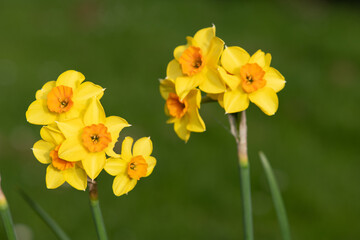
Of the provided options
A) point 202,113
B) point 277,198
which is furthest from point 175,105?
point 202,113

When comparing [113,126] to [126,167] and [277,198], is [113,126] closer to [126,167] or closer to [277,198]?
[126,167]

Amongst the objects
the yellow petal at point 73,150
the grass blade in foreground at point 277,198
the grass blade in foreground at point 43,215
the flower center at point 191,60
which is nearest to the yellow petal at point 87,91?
the yellow petal at point 73,150

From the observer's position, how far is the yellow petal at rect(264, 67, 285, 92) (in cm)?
114

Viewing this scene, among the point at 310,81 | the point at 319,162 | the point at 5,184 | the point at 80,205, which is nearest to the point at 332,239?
the point at 319,162

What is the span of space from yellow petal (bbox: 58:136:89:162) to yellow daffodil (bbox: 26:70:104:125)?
6cm

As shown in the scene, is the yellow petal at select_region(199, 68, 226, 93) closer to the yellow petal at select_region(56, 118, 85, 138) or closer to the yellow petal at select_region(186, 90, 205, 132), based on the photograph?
the yellow petal at select_region(186, 90, 205, 132)

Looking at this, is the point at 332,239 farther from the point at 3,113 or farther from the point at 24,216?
the point at 3,113

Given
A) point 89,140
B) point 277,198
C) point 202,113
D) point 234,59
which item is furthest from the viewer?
point 202,113

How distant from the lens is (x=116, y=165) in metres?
1.09

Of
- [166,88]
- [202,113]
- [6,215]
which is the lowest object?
[6,215]

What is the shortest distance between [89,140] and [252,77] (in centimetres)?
41

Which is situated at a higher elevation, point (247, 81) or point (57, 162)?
point (247, 81)

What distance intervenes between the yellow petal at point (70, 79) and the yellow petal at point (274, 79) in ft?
1.47

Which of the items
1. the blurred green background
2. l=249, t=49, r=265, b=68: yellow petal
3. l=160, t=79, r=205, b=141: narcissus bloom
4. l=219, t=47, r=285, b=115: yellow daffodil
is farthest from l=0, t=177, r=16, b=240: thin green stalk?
the blurred green background
